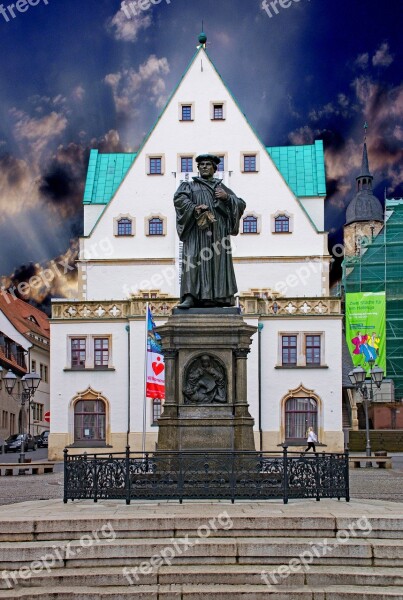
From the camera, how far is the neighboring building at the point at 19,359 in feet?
207

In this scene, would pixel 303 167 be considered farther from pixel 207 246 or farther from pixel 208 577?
pixel 208 577

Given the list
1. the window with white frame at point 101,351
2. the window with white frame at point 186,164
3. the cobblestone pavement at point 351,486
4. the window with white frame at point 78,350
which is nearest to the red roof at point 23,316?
the window with white frame at point 186,164

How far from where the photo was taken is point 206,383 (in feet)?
49.3

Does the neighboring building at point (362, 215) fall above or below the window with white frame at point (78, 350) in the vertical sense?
above

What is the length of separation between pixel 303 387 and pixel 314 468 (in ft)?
90.0

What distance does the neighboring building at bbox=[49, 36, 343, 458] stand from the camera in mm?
40750

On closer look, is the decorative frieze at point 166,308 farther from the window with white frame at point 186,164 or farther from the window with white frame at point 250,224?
the window with white frame at point 186,164

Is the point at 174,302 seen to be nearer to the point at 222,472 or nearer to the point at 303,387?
the point at 303,387

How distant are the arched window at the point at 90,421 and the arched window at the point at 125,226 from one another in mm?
9476

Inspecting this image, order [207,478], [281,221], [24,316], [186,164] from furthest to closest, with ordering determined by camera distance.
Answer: [24,316], [186,164], [281,221], [207,478]

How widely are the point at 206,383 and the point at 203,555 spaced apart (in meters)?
4.92

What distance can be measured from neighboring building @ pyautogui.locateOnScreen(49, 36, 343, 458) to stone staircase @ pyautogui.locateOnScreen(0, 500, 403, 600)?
2896 centimetres

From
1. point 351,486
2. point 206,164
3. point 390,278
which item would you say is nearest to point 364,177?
point 390,278

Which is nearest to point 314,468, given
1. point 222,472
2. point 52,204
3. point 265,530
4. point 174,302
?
point 222,472
